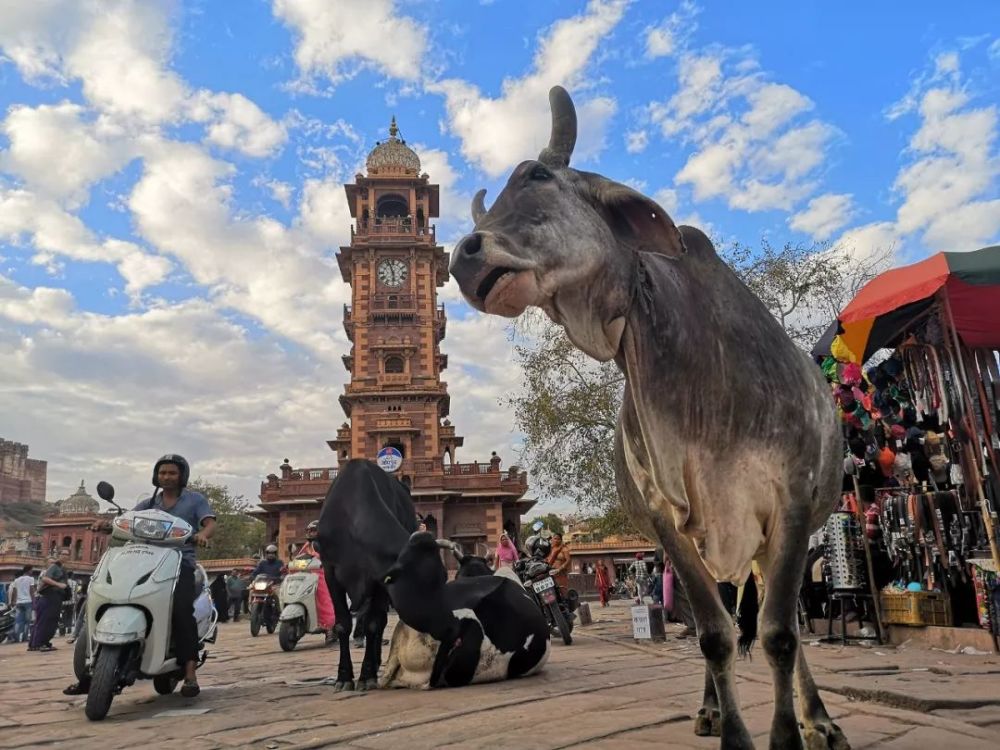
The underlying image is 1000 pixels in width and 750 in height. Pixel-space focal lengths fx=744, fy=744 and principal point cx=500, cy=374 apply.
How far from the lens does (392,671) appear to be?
4.96 meters

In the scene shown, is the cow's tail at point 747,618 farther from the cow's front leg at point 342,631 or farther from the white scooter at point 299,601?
the white scooter at point 299,601

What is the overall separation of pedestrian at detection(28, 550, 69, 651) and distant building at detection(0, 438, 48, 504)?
7838cm

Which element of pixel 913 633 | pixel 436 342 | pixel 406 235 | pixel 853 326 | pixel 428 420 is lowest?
pixel 913 633

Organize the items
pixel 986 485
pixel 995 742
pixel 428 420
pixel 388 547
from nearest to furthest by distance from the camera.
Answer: pixel 995 742 < pixel 388 547 < pixel 986 485 < pixel 428 420

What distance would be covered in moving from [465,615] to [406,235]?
37.9 meters

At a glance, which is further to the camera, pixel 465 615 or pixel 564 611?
pixel 564 611

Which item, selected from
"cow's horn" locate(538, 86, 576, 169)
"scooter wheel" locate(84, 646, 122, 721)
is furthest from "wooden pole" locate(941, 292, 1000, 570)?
"scooter wheel" locate(84, 646, 122, 721)

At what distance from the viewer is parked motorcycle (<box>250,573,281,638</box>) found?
13.0 meters

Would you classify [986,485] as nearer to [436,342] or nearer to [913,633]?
[913,633]

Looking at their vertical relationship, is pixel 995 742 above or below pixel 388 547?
below

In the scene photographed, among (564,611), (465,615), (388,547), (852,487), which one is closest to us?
(465,615)

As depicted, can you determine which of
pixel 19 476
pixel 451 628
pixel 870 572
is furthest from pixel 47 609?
pixel 19 476

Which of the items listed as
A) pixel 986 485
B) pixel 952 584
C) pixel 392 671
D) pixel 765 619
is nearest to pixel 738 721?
pixel 765 619

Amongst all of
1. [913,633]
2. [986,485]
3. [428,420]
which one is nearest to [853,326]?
[986,485]
